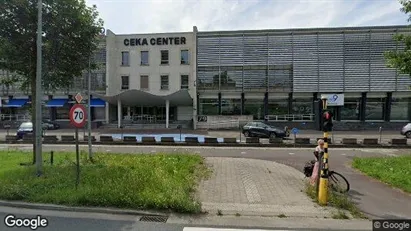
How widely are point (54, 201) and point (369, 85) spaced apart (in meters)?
37.1

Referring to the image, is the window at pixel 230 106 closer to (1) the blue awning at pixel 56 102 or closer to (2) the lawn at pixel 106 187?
(1) the blue awning at pixel 56 102

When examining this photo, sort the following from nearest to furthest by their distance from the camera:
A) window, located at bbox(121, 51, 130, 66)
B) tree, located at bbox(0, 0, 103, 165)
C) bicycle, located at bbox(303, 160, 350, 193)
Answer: bicycle, located at bbox(303, 160, 350, 193)
tree, located at bbox(0, 0, 103, 165)
window, located at bbox(121, 51, 130, 66)

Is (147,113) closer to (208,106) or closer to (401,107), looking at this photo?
(208,106)

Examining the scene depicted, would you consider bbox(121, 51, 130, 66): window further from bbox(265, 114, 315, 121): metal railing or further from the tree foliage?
the tree foliage

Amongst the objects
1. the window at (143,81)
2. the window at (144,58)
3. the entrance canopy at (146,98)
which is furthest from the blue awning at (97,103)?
the window at (144,58)

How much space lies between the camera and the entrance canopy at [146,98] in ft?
108

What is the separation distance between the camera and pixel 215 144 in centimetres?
2098

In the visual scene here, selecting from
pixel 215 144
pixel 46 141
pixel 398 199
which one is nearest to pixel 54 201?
pixel 398 199

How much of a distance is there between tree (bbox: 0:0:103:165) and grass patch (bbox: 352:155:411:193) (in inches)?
455

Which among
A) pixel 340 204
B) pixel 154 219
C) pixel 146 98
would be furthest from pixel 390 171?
pixel 146 98

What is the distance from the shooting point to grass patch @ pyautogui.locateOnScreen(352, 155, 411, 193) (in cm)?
880

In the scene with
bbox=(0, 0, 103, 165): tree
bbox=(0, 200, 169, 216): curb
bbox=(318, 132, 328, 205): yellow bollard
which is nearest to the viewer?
bbox=(0, 200, 169, 216): curb

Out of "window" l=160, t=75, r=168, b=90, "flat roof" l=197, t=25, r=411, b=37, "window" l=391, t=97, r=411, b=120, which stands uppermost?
Answer: "flat roof" l=197, t=25, r=411, b=37

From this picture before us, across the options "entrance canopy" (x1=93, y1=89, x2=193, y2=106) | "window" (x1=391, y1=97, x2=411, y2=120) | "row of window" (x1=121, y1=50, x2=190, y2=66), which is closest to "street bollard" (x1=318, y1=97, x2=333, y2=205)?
"entrance canopy" (x1=93, y1=89, x2=193, y2=106)
